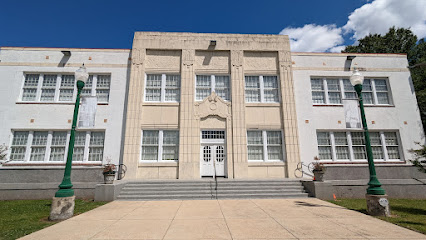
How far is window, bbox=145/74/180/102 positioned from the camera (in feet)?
49.3

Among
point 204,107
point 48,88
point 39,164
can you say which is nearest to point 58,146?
point 39,164

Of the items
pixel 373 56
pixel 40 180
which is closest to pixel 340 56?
pixel 373 56

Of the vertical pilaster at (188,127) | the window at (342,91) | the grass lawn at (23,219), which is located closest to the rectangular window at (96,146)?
the grass lawn at (23,219)

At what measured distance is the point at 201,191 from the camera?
419 inches

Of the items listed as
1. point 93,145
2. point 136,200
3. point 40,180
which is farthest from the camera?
point 93,145

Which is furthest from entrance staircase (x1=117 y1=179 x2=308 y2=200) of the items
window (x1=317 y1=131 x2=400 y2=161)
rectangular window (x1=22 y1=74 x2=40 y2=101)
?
rectangular window (x1=22 y1=74 x2=40 y2=101)

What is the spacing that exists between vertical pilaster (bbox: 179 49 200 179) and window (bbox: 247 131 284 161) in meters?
3.61

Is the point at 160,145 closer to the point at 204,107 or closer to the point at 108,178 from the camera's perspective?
the point at 204,107

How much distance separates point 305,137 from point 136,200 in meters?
11.3

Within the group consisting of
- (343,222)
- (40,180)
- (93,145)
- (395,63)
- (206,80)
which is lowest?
(343,222)

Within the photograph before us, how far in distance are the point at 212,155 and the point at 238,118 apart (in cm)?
308

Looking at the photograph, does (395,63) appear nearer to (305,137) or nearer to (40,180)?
(305,137)

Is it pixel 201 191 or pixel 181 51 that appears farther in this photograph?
pixel 181 51

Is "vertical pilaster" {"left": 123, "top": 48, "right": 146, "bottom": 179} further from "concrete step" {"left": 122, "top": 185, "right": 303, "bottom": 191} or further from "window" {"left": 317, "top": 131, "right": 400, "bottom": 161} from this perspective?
"window" {"left": 317, "top": 131, "right": 400, "bottom": 161}
